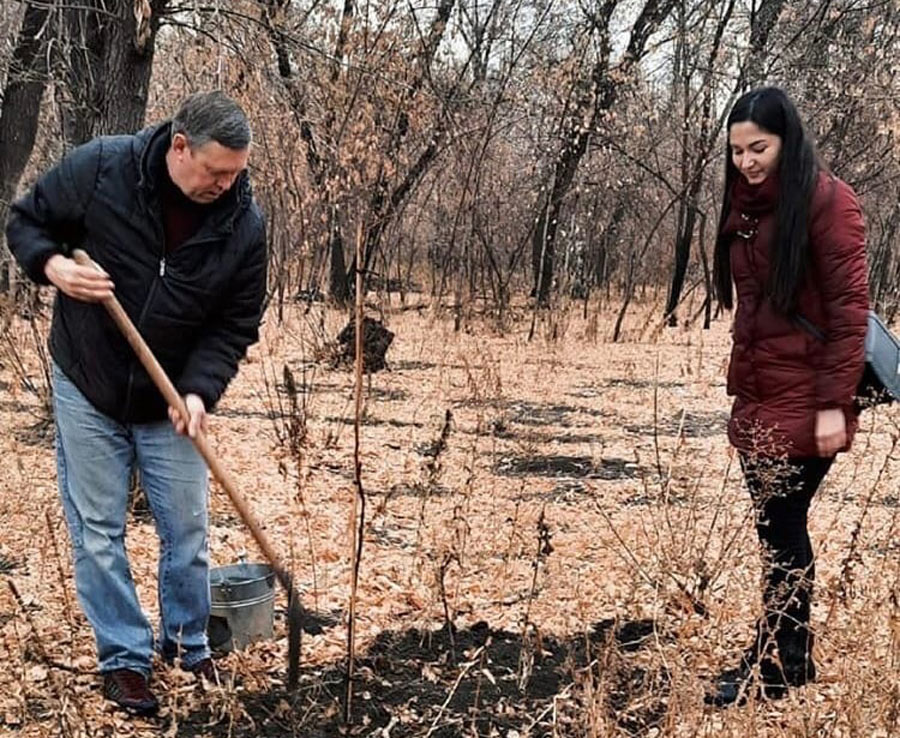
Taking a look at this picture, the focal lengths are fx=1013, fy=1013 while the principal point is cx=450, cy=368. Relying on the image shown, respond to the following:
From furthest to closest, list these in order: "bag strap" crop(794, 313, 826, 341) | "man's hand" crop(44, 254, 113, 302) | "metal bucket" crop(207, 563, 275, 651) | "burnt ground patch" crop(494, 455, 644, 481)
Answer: "burnt ground patch" crop(494, 455, 644, 481)
"metal bucket" crop(207, 563, 275, 651)
"bag strap" crop(794, 313, 826, 341)
"man's hand" crop(44, 254, 113, 302)

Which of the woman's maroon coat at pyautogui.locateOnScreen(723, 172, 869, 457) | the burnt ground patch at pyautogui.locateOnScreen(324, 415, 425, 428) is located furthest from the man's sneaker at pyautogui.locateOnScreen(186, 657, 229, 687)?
the burnt ground patch at pyautogui.locateOnScreen(324, 415, 425, 428)

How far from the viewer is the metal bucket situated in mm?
3270

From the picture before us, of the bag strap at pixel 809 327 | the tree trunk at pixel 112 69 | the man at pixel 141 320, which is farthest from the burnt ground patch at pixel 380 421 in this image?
the bag strap at pixel 809 327

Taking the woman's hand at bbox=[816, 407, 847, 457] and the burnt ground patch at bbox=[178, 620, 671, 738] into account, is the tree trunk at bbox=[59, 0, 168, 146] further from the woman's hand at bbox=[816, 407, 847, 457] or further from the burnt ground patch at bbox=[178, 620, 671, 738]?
the woman's hand at bbox=[816, 407, 847, 457]

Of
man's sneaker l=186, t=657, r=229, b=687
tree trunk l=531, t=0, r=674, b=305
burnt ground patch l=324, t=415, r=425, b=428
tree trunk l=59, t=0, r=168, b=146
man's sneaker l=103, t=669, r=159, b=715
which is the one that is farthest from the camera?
tree trunk l=531, t=0, r=674, b=305

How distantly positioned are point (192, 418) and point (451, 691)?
1093mm

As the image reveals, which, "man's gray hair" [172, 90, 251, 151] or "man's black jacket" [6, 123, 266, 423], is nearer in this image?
"man's gray hair" [172, 90, 251, 151]

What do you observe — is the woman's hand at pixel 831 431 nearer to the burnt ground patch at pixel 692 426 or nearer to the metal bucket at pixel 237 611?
the metal bucket at pixel 237 611

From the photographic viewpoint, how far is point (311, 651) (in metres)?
3.42

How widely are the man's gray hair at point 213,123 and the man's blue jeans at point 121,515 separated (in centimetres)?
77

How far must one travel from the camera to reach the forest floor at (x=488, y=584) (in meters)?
2.86

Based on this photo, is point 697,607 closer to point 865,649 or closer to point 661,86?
point 865,649

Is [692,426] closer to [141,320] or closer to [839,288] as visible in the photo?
[839,288]

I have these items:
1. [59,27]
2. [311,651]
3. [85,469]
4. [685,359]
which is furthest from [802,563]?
[685,359]
